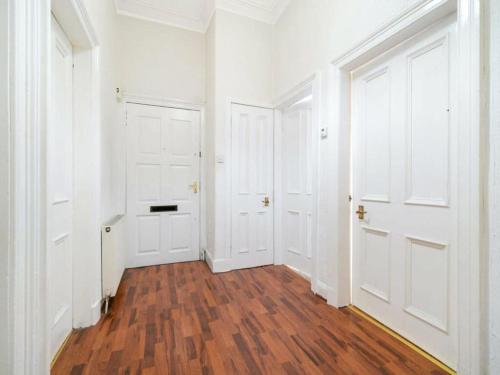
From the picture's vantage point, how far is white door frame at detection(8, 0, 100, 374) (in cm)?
84

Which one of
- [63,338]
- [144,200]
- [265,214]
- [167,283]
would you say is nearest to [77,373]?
[63,338]

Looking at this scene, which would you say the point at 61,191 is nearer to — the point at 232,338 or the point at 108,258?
the point at 108,258

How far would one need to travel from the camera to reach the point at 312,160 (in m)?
2.47

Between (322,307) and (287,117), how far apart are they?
7.62 feet

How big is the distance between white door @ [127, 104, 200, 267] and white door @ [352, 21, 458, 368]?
7.30ft

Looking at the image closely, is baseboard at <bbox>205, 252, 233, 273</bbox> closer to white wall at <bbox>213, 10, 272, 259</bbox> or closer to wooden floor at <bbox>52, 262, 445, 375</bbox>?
white wall at <bbox>213, 10, 272, 259</bbox>

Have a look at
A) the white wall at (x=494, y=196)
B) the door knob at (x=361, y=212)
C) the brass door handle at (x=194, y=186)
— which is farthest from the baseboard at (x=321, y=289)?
the brass door handle at (x=194, y=186)

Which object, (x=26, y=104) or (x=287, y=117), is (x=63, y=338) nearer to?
(x=26, y=104)

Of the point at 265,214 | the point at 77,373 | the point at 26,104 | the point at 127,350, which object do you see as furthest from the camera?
the point at 265,214

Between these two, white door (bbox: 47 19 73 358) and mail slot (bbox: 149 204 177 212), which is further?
mail slot (bbox: 149 204 177 212)

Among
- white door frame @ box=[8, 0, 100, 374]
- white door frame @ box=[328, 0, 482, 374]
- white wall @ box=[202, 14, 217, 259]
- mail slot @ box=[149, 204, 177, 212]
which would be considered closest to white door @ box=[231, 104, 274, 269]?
white wall @ box=[202, 14, 217, 259]

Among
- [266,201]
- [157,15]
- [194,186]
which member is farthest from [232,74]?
[266,201]

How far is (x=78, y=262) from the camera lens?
179 centimetres

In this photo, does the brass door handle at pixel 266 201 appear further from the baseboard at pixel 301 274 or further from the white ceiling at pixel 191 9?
the white ceiling at pixel 191 9
